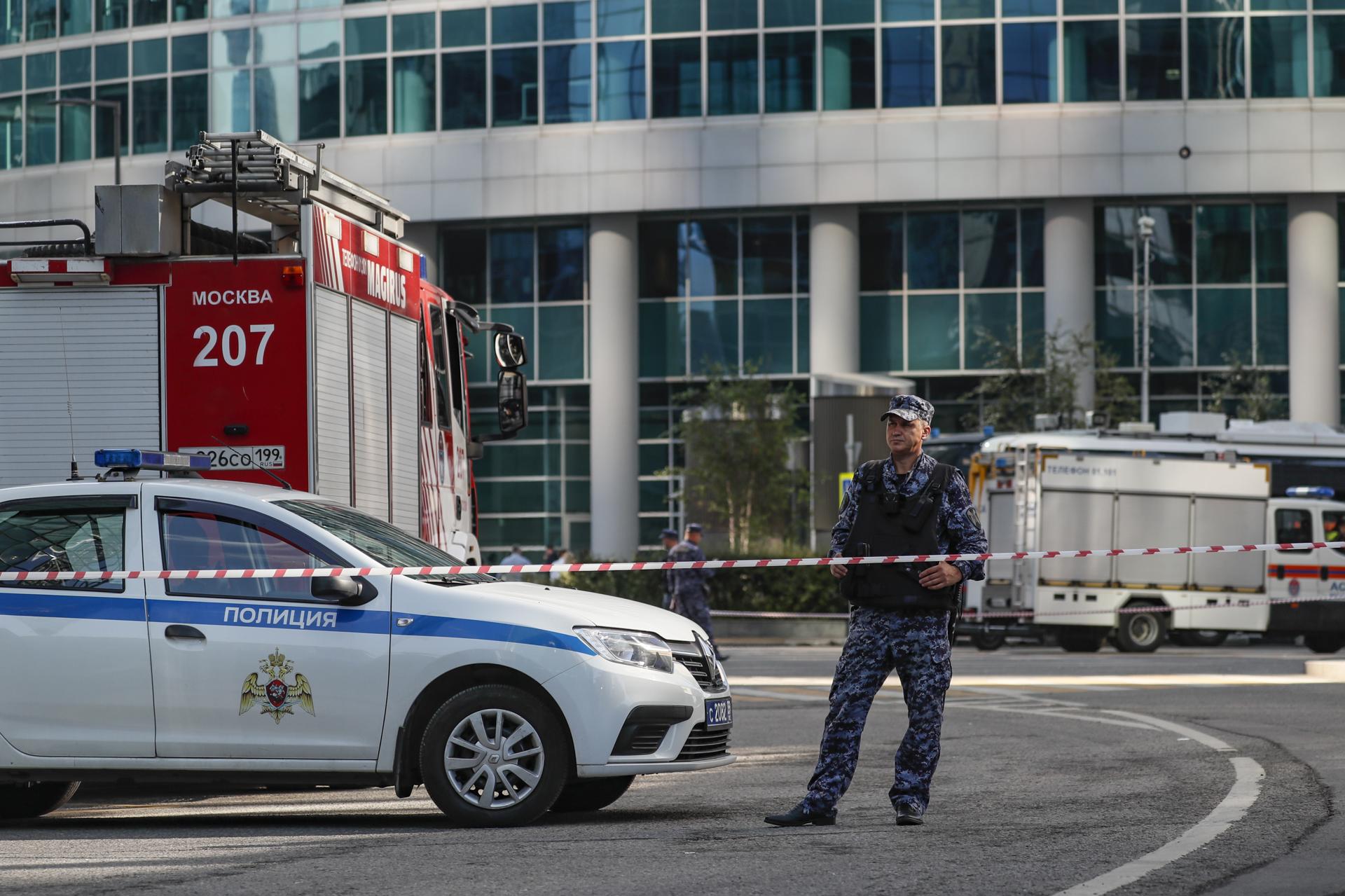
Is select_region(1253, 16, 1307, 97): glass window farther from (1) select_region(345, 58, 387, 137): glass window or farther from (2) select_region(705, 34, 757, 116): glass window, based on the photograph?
(1) select_region(345, 58, 387, 137): glass window

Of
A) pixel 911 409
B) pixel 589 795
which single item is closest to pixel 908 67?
pixel 589 795

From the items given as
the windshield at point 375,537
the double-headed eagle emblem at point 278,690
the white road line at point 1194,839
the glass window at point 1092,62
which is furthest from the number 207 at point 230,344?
the glass window at point 1092,62

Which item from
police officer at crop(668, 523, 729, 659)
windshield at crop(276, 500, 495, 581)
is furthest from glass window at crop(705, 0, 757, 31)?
windshield at crop(276, 500, 495, 581)

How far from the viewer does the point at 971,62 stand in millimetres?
42688

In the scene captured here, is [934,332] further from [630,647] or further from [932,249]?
[630,647]

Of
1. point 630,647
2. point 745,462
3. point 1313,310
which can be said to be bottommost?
point 630,647

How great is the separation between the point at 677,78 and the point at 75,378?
33.6m

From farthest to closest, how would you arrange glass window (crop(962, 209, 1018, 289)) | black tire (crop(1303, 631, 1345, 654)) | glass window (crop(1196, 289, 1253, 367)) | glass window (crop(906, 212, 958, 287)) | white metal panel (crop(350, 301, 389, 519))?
1. glass window (crop(906, 212, 958, 287))
2. glass window (crop(962, 209, 1018, 289))
3. glass window (crop(1196, 289, 1253, 367))
4. black tire (crop(1303, 631, 1345, 654))
5. white metal panel (crop(350, 301, 389, 519))

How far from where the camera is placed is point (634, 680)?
28.2ft

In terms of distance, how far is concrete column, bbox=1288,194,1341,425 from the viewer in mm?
42812

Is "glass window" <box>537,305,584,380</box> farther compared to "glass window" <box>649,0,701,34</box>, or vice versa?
"glass window" <box>537,305,584,380</box>

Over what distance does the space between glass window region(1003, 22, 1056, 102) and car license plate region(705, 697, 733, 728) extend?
35361mm

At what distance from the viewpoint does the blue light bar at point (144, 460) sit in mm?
9375

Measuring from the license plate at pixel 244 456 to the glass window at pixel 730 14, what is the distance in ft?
111
